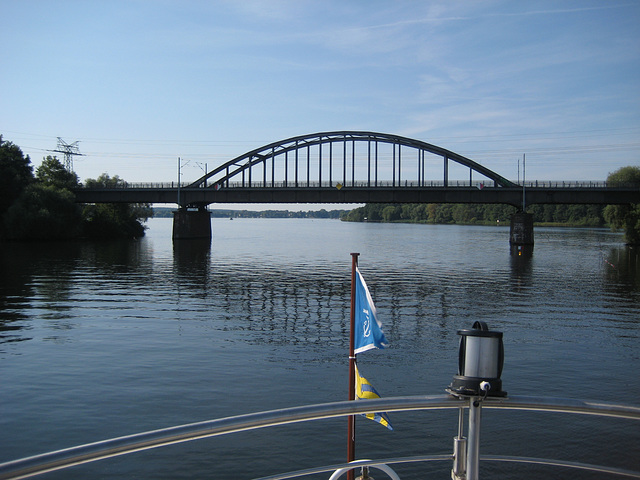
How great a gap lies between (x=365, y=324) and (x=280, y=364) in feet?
35.7

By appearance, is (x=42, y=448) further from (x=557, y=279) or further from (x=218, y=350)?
(x=557, y=279)

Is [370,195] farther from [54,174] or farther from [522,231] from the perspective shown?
[54,174]

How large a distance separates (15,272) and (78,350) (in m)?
30.1

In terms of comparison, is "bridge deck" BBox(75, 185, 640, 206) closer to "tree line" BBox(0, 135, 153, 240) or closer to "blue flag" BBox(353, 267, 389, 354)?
"tree line" BBox(0, 135, 153, 240)

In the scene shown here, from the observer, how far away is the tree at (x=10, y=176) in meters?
88.5

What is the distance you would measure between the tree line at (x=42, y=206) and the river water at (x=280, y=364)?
46225mm

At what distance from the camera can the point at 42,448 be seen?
12094 millimetres

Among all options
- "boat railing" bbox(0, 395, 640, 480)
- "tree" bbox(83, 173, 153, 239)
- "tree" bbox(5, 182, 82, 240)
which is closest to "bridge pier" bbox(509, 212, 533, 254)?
"tree" bbox(5, 182, 82, 240)

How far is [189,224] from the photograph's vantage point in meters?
106

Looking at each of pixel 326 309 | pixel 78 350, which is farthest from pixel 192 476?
pixel 326 309

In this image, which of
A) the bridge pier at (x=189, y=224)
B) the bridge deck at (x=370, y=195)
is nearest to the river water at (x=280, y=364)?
the bridge deck at (x=370, y=195)

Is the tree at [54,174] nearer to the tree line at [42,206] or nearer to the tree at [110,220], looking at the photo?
the tree line at [42,206]

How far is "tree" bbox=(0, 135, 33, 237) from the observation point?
88.5 meters

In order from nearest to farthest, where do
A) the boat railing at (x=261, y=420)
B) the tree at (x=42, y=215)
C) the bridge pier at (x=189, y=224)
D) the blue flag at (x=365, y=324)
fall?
the boat railing at (x=261, y=420)
the blue flag at (x=365, y=324)
the tree at (x=42, y=215)
the bridge pier at (x=189, y=224)
